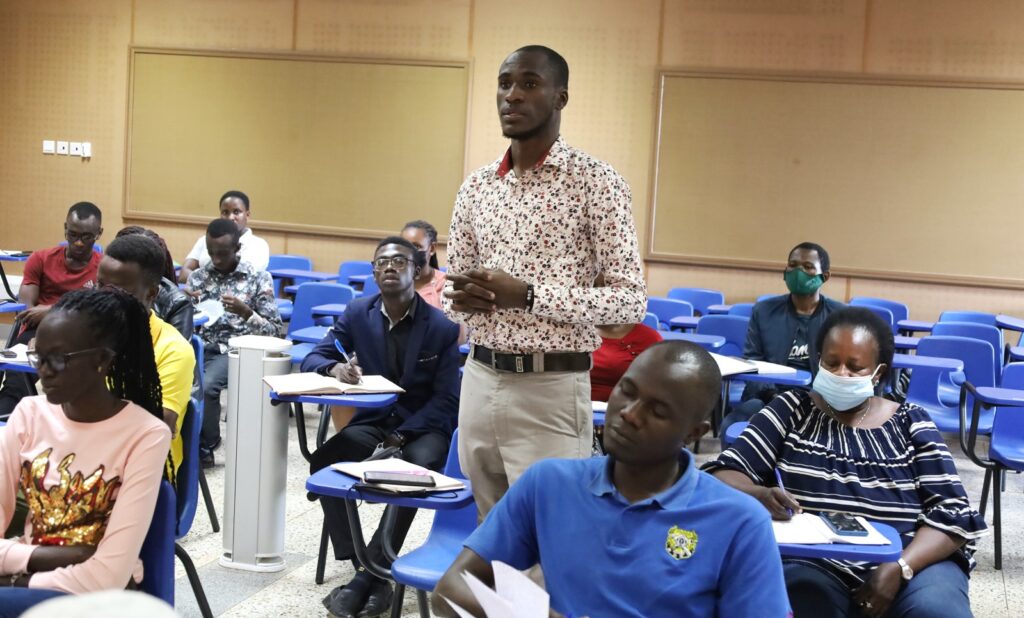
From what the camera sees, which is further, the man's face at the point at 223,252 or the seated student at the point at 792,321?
the man's face at the point at 223,252

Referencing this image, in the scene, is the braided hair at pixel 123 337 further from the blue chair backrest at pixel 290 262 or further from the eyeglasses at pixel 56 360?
the blue chair backrest at pixel 290 262

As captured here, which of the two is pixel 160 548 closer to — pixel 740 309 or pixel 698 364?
pixel 698 364

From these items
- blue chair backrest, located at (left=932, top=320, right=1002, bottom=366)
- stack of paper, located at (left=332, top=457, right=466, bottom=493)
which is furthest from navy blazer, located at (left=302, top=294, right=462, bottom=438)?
blue chair backrest, located at (left=932, top=320, right=1002, bottom=366)

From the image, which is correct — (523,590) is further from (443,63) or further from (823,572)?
(443,63)

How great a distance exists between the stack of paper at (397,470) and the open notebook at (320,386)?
2.26 feet

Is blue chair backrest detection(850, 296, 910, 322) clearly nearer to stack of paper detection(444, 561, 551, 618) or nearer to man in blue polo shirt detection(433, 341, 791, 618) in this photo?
man in blue polo shirt detection(433, 341, 791, 618)

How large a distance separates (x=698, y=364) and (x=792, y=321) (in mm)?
3816

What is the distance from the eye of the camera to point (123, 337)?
235cm

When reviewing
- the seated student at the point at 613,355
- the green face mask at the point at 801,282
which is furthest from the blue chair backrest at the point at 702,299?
the seated student at the point at 613,355

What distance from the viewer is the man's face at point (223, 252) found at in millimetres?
5722

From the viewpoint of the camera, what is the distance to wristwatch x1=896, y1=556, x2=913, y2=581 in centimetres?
243

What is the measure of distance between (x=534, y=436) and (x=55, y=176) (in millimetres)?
9407

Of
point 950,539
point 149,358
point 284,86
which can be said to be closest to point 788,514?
point 950,539

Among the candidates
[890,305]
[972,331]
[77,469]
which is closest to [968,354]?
[972,331]
